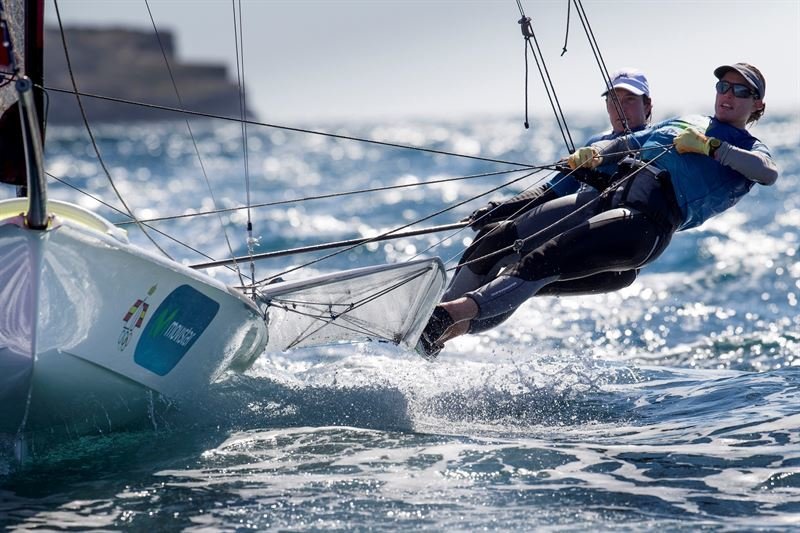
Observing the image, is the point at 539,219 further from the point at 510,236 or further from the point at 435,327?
the point at 435,327

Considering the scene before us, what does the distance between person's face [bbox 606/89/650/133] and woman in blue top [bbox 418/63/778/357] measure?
331mm

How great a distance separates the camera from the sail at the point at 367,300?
169 inches

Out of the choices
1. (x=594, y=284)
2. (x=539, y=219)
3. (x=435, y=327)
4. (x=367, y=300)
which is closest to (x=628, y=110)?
(x=539, y=219)

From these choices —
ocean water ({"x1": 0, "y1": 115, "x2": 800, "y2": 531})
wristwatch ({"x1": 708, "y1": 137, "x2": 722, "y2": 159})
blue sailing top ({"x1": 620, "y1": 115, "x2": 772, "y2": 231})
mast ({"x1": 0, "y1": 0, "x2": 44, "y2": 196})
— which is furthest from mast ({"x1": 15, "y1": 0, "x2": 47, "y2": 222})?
wristwatch ({"x1": 708, "y1": 137, "x2": 722, "y2": 159})

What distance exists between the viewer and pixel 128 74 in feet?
276

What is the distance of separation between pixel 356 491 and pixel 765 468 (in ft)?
4.39

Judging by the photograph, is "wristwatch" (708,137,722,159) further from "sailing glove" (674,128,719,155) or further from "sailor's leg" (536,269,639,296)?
"sailor's leg" (536,269,639,296)

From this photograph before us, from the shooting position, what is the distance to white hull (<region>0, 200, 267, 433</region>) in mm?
3658

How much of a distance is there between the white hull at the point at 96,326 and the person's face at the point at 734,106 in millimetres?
2102

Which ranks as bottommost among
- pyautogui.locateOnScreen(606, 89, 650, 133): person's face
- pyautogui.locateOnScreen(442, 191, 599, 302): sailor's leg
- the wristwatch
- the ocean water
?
the ocean water

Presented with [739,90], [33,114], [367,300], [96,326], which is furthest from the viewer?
[739,90]

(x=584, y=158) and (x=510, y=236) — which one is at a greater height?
(x=584, y=158)

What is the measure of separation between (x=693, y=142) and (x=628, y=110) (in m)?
0.72

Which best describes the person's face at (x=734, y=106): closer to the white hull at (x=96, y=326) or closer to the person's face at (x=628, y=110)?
the person's face at (x=628, y=110)
